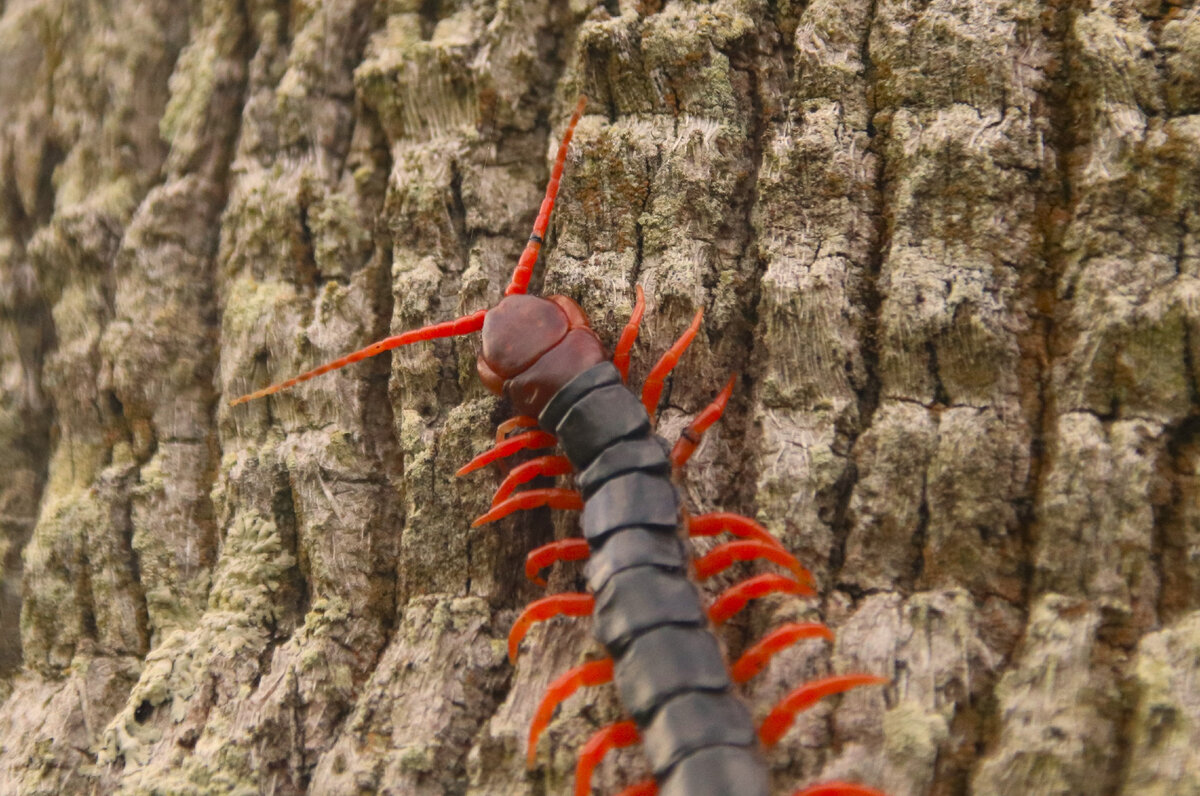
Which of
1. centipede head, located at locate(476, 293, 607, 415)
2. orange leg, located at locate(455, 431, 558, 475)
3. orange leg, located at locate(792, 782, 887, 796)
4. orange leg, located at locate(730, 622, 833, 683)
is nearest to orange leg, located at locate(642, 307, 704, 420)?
centipede head, located at locate(476, 293, 607, 415)

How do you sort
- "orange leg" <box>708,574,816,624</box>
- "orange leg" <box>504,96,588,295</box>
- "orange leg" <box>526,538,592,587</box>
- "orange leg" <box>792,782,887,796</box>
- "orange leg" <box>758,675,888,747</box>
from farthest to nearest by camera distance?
1. "orange leg" <box>504,96,588,295</box>
2. "orange leg" <box>526,538,592,587</box>
3. "orange leg" <box>708,574,816,624</box>
4. "orange leg" <box>758,675,888,747</box>
5. "orange leg" <box>792,782,887,796</box>

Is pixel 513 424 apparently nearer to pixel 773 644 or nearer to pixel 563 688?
pixel 563 688

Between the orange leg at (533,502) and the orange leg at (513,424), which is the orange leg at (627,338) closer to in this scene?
the orange leg at (513,424)

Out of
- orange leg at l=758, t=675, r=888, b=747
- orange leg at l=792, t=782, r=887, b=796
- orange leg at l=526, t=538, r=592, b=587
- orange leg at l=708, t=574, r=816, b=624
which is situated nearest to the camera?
orange leg at l=792, t=782, r=887, b=796

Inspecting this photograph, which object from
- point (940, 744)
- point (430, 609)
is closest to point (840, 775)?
point (940, 744)

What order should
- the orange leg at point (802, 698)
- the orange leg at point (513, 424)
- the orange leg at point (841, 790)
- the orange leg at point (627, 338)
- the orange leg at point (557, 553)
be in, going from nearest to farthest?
1. the orange leg at point (841, 790)
2. the orange leg at point (802, 698)
3. the orange leg at point (557, 553)
4. the orange leg at point (627, 338)
5. the orange leg at point (513, 424)

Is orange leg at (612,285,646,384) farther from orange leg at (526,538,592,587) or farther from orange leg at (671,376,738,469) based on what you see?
orange leg at (526,538,592,587)

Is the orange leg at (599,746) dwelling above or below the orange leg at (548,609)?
below

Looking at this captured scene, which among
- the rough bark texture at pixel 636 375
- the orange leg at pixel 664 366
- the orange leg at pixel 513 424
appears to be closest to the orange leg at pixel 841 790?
the rough bark texture at pixel 636 375

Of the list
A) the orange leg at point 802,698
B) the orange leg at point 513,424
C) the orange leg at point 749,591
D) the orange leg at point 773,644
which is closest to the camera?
the orange leg at point 802,698
